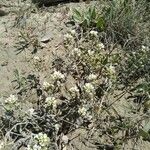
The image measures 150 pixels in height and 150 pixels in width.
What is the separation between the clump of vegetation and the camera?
324 centimetres

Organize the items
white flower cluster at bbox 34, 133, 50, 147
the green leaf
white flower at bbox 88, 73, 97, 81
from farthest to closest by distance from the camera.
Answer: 1. the green leaf
2. white flower at bbox 88, 73, 97, 81
3. white flower cluster at bbox 34, 133, 50, 147

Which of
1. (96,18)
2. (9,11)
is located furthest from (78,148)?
(9,11)

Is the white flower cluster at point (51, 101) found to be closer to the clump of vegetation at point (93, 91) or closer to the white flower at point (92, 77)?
the clump of vegetation at point (93, 91)

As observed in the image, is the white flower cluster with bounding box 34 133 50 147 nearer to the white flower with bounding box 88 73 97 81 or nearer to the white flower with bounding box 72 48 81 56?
the white flower with bounding box 88 73 97 81

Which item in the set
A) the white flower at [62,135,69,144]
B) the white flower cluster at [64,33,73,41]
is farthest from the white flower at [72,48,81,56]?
the white flower at [62,135,69,144]

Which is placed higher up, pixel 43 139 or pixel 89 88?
pixel 89 88

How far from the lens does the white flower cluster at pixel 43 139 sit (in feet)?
9.84

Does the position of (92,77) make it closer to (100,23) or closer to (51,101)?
(51,101)

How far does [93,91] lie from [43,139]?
649mm

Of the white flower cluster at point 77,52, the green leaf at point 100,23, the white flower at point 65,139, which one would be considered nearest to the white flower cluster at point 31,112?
the white flower at point 65,139

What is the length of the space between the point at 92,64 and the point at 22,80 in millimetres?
682

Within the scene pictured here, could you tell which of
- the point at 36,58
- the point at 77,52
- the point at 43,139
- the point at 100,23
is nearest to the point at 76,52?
Answer: the point at 77,52

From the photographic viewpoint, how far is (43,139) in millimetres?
3018

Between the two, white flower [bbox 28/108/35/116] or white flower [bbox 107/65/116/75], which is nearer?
white flower [bbox 28/108/35/116]
